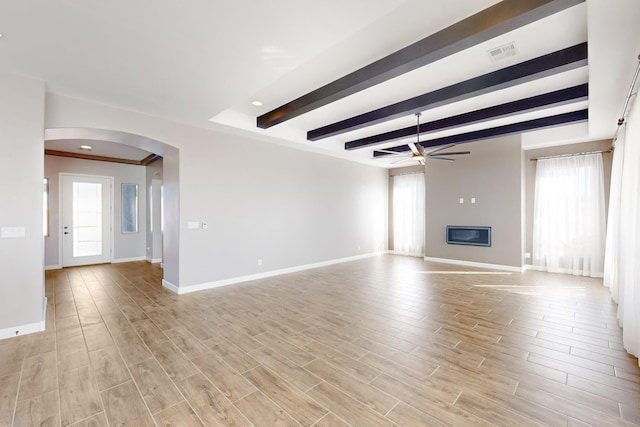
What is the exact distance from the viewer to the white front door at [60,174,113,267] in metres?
7.20

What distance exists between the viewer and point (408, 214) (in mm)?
9148

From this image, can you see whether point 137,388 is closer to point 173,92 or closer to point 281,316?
point 281,316

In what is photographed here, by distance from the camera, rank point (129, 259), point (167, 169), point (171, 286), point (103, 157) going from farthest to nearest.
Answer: point (129, 259), point (103, 157), point (167, 169), point (171, 286)

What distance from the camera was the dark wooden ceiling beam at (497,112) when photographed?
404 centimetres

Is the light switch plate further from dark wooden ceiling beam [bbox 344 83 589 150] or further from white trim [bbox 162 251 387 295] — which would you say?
dark wooden ceiling beam [bbox 344 83 589 150]

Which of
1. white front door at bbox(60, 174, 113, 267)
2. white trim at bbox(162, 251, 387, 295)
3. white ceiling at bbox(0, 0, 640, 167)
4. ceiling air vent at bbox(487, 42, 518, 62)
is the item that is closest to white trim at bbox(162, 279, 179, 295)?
white trim at bbox(162, 251, 387, 295)

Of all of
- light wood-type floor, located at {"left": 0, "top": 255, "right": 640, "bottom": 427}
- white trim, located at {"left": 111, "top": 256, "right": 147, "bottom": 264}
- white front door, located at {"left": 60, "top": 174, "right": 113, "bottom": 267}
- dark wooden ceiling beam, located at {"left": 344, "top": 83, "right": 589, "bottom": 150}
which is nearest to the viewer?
light wood-type floor, located at {"left": 0, "top": 255, "right": 640, "bottom": 427}

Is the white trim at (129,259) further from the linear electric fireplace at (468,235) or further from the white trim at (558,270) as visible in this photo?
the white trim at (558,270)

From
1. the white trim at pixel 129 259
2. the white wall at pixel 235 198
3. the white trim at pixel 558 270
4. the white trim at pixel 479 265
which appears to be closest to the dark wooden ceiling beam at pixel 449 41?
the white wall at pixel 235 198

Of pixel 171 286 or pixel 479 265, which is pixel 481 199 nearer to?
pixel 479 265

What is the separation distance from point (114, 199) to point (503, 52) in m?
9.40

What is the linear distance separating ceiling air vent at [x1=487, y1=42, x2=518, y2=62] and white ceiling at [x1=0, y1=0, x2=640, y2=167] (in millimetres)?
80

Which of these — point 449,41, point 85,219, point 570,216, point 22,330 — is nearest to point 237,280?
point 22,330

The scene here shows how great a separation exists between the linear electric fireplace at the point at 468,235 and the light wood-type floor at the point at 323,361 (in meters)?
2.34
